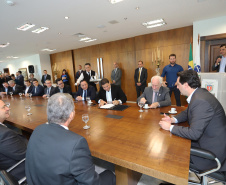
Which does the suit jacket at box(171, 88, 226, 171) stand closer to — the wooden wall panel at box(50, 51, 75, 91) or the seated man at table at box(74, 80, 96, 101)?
the seated man at table at box(74, 80, 96, 101)

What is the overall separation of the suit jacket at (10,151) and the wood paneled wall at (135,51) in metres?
5.57

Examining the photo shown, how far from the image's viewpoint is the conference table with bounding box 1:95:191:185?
36.2 inches

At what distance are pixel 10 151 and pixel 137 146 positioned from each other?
1.21 m

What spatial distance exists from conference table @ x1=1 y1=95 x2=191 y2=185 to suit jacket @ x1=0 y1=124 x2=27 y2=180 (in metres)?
0.45

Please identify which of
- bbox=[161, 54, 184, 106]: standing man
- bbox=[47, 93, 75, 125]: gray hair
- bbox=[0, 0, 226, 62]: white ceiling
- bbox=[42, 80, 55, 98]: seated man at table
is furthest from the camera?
bbox=[161, 54, 184, 106]: standing man

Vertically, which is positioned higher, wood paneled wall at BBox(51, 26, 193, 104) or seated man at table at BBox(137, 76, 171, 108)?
wood paneled wall at BBox(51, 26, 193, 104)

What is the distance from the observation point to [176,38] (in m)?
5.34

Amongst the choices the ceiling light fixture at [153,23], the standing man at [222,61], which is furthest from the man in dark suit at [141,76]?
the standing man at [222,61]

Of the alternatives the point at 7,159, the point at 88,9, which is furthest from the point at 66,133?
the point at 88,9

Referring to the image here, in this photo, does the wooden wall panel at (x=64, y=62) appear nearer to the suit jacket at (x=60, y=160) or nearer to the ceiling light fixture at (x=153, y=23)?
the ceiling light fixture at (x=153, y=23)

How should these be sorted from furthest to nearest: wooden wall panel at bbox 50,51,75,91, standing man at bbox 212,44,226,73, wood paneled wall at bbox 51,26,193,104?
wooden wall panel at bbox 50,51,75,91 < wood paneled wall at bbox 51,26,193,104 < standing man at bbox 212,44,226,73

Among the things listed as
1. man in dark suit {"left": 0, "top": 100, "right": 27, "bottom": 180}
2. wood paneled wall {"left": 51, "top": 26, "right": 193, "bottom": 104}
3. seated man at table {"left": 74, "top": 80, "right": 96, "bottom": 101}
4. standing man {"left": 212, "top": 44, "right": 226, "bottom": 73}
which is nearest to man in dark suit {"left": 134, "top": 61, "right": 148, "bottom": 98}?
wood paneled wall {"left": 51, "top": 26, "right": 193, "bottom": 104}

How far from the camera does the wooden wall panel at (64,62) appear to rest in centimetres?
916

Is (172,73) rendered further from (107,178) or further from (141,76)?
(107,178)
